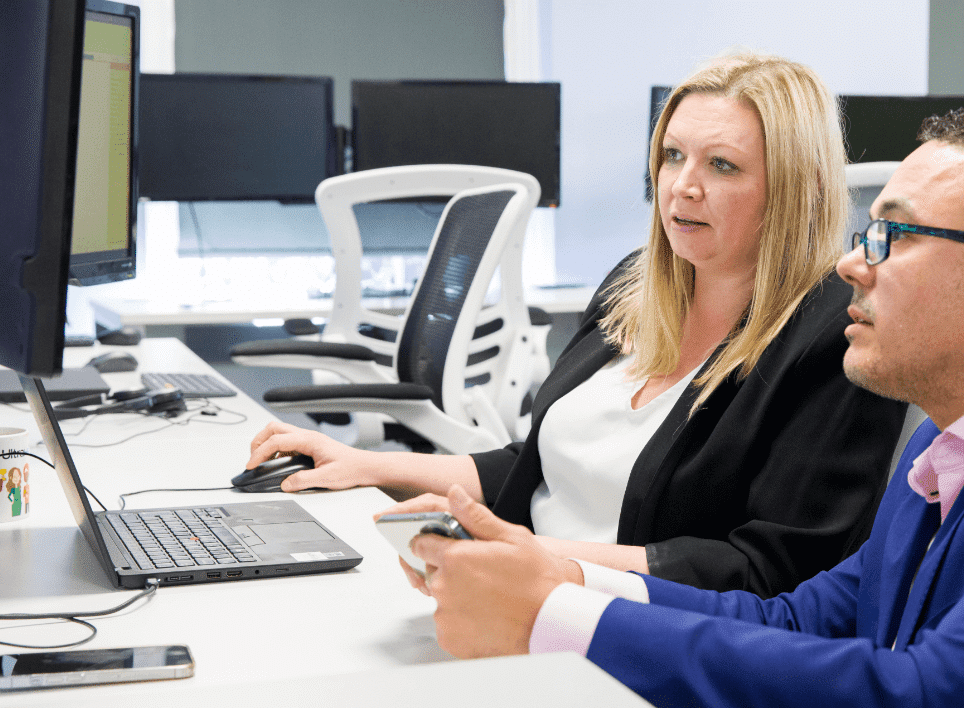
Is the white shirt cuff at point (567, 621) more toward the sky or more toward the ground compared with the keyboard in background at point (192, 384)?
more toward the ground

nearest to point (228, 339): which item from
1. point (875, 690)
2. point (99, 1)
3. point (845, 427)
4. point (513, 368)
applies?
point (513, 368)

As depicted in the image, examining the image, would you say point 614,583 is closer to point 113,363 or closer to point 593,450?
point 593,450

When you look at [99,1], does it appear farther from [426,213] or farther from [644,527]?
[426,213]

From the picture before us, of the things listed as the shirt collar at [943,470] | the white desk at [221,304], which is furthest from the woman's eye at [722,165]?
the white desk at [221,304]

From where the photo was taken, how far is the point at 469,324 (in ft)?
7.34

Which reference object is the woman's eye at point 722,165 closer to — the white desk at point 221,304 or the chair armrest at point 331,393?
the chair armrest at point 331,393

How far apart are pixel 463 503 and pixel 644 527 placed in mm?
377

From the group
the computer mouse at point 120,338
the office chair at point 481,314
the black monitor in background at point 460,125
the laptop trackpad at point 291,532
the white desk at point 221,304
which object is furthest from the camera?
the black monitor in background at point 460,125

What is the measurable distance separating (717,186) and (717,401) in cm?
28

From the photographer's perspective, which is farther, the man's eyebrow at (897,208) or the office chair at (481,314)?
the office chair at (481,314)

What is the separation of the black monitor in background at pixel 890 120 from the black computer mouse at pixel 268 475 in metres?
3.05

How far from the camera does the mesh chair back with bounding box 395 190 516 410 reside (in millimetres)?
2254

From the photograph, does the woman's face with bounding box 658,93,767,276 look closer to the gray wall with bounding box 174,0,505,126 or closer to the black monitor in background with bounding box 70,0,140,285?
the black monitor in background with bounding box 70,0,140,285

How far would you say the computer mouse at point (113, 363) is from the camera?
2.16 metres
